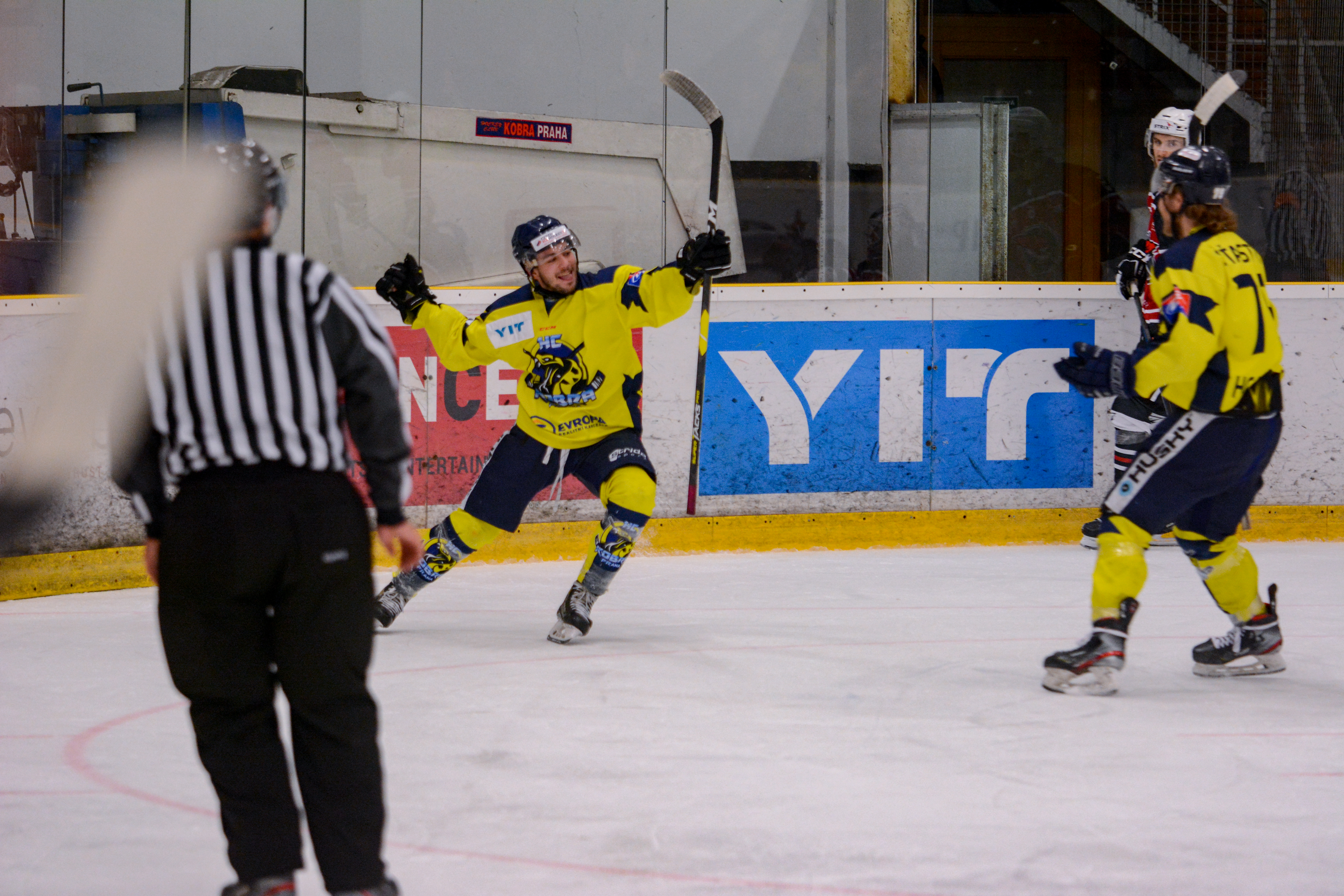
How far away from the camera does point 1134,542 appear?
342 centimetres

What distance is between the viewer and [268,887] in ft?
6.20

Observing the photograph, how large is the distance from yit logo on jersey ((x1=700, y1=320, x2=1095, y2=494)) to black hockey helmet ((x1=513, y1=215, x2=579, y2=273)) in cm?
195

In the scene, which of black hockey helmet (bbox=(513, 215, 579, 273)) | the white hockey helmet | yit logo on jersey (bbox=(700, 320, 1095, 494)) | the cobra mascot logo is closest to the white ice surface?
the cobra mascot logo

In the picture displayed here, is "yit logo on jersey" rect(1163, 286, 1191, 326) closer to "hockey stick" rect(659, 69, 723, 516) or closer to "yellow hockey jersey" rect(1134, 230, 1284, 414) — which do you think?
"yellow hockey jersey" rect(1134, 230, 1284, 414)

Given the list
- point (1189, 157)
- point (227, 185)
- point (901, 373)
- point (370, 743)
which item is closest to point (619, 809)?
point (370, 743)

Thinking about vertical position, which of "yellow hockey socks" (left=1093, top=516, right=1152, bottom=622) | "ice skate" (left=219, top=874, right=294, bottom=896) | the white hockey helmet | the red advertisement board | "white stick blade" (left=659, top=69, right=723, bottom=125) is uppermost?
the white hockey helmet

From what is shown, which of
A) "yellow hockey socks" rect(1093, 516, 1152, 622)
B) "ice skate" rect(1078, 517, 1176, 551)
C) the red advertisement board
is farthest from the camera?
"ice skate" rect(1078, 517, 1176, 551)

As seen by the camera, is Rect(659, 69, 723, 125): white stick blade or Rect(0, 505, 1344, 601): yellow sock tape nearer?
Rect(659, 69, 723, 125): white stick blade

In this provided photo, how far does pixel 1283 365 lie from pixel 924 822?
468 centimetres

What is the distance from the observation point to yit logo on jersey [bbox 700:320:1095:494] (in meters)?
5.99

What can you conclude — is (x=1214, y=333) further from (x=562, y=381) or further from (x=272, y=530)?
(x=272, y=530)

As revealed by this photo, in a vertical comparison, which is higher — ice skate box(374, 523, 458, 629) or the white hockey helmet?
the white hockey helmet

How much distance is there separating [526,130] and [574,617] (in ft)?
10.3

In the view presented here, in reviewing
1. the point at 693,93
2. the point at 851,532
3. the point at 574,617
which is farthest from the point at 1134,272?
the point at 574,617
